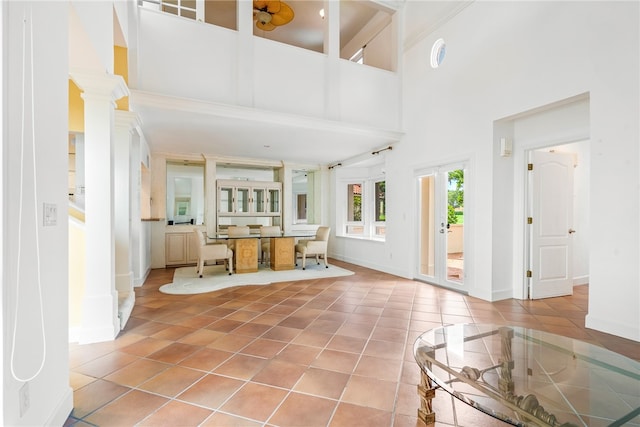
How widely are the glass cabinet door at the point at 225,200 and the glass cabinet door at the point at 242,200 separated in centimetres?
17

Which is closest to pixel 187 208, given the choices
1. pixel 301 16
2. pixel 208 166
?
Result: pixel 208 166

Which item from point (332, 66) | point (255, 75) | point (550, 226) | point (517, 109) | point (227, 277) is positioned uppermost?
point (332, 66)

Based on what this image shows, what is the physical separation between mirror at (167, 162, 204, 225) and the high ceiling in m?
2.08

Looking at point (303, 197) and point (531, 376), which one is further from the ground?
point (303, 197)

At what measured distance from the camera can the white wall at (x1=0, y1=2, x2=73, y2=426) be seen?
3.86ft

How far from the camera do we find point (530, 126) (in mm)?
3979

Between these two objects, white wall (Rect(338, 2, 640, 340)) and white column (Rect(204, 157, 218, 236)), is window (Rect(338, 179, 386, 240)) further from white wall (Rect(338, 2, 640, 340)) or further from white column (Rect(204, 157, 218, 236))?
white column (Rect(204, 157, 218, 236))

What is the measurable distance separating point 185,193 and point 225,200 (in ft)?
6.39

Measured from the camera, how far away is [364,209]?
737 centimetres

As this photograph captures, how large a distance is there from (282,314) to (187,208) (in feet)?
20.8

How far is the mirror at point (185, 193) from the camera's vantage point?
27.3 feet

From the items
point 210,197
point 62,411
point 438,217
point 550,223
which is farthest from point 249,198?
point 62,411

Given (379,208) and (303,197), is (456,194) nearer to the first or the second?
(379,208)

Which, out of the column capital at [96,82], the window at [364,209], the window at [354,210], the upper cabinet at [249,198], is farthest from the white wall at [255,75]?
the upper cabinet at [249,198]
